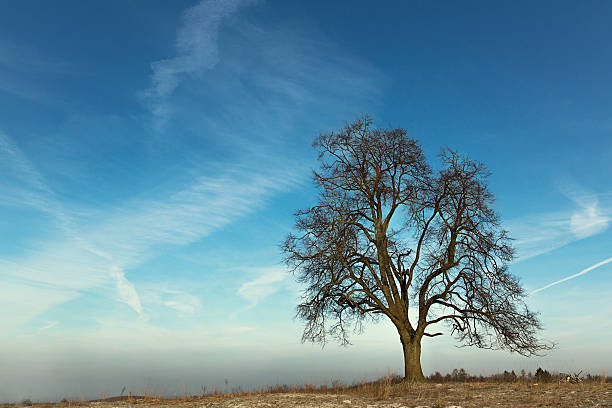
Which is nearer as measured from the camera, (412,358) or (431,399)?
(431,399)

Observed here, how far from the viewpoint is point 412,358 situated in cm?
2091

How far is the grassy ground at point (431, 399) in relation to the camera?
1300cm

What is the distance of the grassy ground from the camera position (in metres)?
13.0

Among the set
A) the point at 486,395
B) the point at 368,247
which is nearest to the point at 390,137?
the point at 368,247

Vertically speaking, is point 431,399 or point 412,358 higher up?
point 412,358

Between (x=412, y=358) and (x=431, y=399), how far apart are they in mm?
6316

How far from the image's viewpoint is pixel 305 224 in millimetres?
22984

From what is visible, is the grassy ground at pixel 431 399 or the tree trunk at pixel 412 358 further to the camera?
the tree trunk at pixel 412 358

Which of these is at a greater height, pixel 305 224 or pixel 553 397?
pixel 305 224

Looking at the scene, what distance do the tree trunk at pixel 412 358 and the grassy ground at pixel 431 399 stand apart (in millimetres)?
3066

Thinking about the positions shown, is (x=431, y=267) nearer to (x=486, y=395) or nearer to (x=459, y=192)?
(x=459, y=192)

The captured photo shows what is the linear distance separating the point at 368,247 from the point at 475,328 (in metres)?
5.82

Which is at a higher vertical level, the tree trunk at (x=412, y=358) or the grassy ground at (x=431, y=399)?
the tree trunk at (x=412, y=358)

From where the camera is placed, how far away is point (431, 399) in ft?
48.2
